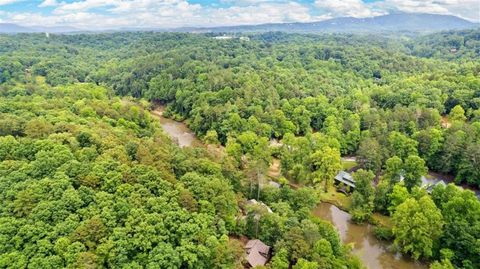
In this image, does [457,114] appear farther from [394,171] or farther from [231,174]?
[231,174]

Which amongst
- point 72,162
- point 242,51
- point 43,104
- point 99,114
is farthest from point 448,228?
point 242,51

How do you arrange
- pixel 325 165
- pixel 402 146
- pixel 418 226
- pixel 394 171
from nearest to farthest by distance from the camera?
pixel 418 226, pixel 394 171, pixel 325 165, pixel 402 146

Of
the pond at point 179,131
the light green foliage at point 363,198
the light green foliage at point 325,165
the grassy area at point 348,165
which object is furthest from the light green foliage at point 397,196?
the pond at point 179,131

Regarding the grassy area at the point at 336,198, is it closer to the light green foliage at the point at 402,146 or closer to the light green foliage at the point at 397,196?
the light green foliage at the point at 397,196

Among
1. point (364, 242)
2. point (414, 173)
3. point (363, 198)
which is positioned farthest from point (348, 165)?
point (364, 242)

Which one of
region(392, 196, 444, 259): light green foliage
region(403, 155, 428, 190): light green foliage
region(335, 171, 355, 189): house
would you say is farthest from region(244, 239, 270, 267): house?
region(403, 155, 428, 190): light green foliage
